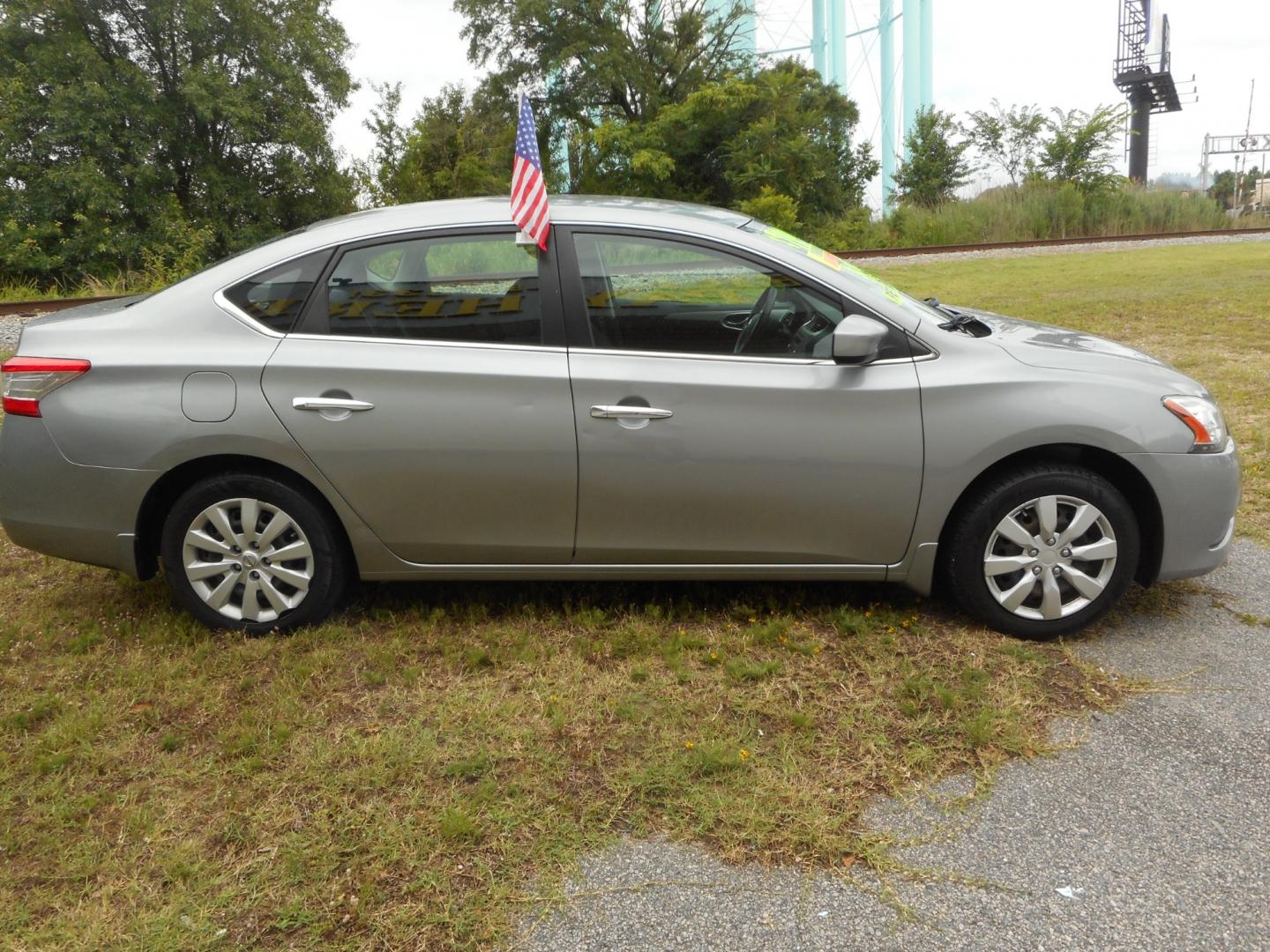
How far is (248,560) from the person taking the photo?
395 centimetres

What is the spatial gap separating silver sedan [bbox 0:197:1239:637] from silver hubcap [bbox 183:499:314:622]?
1 centimetres

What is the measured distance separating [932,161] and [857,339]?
2840 centimetres

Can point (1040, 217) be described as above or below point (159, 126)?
below

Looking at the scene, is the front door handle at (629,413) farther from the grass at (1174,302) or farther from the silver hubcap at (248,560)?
the grass at (1174,302)

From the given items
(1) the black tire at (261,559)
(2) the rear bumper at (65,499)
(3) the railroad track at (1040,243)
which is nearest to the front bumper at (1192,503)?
(1) the black tire at (261,559)

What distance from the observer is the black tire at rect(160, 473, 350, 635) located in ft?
12.7

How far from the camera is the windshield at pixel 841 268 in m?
3.91

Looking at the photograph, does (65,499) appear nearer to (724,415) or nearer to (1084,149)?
(724,415)

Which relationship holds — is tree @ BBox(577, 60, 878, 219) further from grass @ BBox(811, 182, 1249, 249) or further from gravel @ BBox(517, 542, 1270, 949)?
gravel @ BBox(517, 542, 1270, 949)

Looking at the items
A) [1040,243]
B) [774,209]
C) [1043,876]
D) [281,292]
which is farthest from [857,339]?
[774,209]

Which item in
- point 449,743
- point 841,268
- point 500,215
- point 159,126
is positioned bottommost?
point 449,743

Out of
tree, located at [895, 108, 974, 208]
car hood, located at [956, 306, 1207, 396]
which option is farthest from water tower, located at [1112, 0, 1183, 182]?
car hood, located at [956, 306, 1207, 396]

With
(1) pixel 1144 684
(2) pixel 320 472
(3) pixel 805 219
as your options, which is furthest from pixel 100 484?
(3) pixel 805 219

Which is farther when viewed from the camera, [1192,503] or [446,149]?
[446,149]
